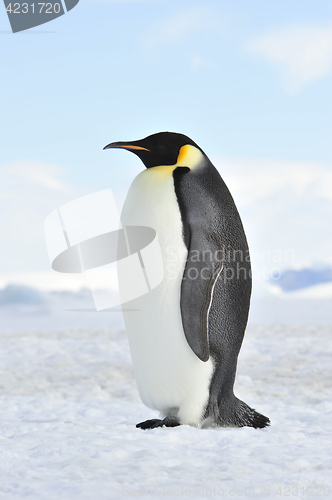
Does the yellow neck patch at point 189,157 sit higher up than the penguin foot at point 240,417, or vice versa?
the yellow neck patch at point 189,157

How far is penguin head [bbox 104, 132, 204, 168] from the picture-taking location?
2967mm

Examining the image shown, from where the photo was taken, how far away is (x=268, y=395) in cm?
395

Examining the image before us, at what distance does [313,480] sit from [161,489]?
59cm

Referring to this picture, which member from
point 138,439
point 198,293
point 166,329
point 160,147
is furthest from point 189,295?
point 160,147

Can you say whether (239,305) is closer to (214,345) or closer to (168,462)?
(214,345)

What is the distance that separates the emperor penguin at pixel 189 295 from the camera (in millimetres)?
2691

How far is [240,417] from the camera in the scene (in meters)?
2.94

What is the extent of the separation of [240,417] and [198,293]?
0.84 metres

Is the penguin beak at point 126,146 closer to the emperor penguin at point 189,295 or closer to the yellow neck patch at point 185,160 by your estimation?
the emperor penguin at point 189,295

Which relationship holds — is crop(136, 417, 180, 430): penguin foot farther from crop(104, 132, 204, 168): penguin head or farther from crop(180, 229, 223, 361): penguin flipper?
crop(104, 132, 204, 168): penguin head

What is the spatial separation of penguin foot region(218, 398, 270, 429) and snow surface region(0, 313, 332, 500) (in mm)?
84

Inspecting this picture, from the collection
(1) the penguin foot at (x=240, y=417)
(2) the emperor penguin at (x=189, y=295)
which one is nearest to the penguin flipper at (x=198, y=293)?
(2) the emperor penguin at (x=189, y=295)

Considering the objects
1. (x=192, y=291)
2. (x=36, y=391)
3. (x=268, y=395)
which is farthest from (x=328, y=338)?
(x=192, y=291)

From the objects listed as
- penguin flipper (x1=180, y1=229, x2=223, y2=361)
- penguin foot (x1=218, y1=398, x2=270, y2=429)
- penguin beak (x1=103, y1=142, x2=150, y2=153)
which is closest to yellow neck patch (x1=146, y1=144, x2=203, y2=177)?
penguin beak (x1=103, y1=142, x2=150, y2=153)
